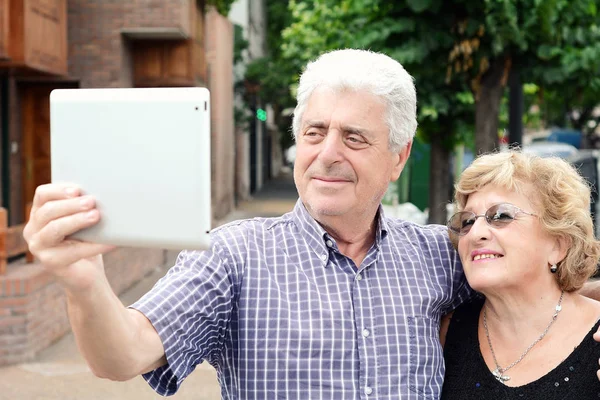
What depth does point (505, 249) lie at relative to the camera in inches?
106

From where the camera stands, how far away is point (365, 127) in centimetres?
246

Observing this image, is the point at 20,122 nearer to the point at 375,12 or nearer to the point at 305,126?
the point at 375,12

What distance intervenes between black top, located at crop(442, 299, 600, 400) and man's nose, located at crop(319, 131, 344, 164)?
2.72ft

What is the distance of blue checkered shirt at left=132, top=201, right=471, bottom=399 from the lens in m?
2.24

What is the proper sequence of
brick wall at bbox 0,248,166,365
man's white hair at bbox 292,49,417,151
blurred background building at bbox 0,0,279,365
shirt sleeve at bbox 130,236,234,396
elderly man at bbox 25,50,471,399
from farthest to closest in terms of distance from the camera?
1. blurred background building at bbox 0,0,279,365
2. brick wall at bbox 0,248,166,365
3. man's white hair at bbox 292,49,417,151
4. elderly man at bbox 25,50,471,399
5. shirt sleeve at bbox 130,236,234,396

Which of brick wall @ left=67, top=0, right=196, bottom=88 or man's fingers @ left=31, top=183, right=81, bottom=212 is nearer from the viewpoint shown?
man's fingers @ left=31, top=183, right=81, bottom=212

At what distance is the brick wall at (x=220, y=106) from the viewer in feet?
64.9

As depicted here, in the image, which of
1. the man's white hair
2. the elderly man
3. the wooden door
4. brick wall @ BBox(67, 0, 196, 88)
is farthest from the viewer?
the wooden door

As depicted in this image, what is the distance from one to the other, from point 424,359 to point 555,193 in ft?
2.34

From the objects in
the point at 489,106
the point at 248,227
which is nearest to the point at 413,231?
the point at 248,227

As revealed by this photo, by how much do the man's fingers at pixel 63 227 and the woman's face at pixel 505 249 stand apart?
1461 millimetres

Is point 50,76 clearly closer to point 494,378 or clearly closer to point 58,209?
point 494,378

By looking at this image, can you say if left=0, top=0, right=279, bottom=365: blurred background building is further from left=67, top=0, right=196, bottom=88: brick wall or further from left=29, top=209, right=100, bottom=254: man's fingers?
left=29, top=209, right=100, bottom=254: man's fingers

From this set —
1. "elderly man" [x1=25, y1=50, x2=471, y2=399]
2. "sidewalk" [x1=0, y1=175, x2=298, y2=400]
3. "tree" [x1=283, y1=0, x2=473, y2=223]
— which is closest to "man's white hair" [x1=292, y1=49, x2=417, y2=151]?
"elderly man" [x1=25, y1=50, x2=471, y2=399]
